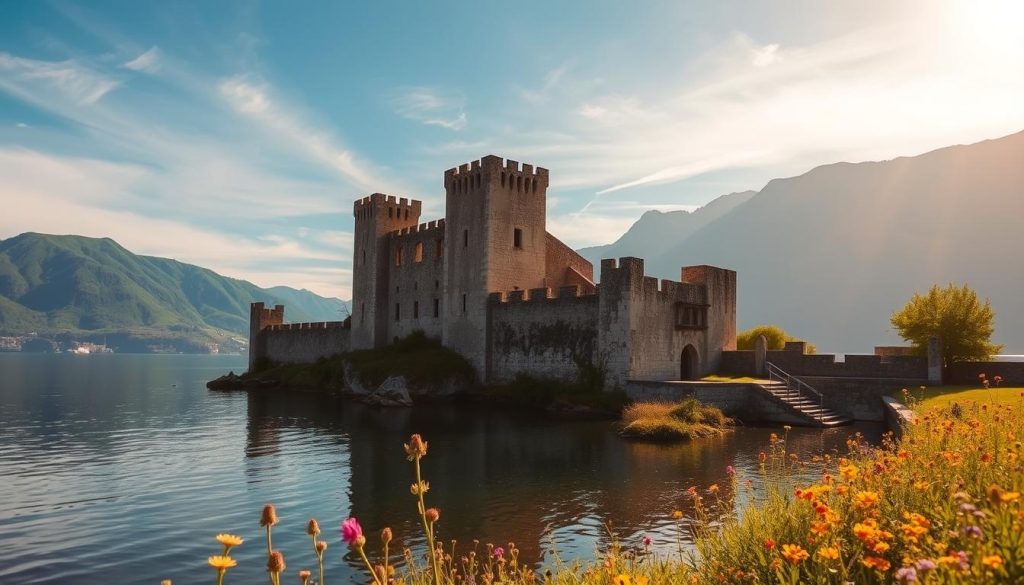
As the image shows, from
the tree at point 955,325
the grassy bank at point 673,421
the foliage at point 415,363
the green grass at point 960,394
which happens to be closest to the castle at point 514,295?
the foliage at point 415,363

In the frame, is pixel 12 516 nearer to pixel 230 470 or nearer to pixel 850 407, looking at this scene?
pixel 230 470

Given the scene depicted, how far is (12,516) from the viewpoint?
16.6 m

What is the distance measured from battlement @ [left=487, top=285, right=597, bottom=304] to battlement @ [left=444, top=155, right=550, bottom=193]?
7.72 metres

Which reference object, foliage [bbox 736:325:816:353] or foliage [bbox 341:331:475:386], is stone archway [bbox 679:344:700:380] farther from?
foliage [bbox 341:331:475:386]

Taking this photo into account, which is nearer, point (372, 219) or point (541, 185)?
point (541, 185)

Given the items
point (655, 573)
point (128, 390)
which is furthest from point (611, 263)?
point (128, 390)

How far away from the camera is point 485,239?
47.7 m

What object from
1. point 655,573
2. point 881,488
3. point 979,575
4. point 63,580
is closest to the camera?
point 979,575

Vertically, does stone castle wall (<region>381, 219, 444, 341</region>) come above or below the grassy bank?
above

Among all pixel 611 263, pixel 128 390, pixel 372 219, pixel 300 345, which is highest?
pixel 372 219

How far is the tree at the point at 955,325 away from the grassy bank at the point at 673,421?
455 inches

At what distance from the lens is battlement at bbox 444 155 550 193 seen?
48.1 metres

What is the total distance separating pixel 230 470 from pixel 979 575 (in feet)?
74.9

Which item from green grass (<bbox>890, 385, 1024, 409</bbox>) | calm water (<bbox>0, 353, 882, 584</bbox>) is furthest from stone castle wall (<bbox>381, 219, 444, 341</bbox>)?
green grass (<bbox>890, 385, 1024, 409</bbox>)
